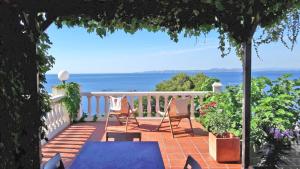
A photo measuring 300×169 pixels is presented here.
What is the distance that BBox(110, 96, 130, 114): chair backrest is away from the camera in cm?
784

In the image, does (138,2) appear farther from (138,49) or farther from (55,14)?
→ (138,49)

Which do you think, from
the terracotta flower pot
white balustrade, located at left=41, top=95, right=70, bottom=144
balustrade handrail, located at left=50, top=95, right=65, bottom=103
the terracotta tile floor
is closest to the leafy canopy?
the terracotta flower pot

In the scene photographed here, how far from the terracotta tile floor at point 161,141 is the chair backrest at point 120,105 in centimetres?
39

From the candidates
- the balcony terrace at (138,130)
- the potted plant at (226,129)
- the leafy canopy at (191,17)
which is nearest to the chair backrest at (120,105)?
the balcony terrace at (138,130)

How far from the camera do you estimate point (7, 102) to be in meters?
2.44

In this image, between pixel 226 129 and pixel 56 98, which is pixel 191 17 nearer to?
pixel 226 129

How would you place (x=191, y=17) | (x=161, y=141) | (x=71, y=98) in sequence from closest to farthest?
1. (x=191, y=17)
2. (x=161, y=141)
3. (x=71, y=98)

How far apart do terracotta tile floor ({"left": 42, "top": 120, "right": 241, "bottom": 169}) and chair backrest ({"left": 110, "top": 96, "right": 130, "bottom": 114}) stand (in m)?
0.39

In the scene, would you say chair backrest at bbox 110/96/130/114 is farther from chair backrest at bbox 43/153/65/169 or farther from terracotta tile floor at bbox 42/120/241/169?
chair backrest at bbox 43/153/65/169

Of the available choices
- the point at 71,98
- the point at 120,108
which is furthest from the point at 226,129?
the point at 71,98

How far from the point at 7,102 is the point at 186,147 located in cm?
406

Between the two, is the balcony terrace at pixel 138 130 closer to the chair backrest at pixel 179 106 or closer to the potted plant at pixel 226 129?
the potted plant at pixel 226 129

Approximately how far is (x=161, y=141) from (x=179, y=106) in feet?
3.09

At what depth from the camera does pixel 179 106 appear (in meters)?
7.26
